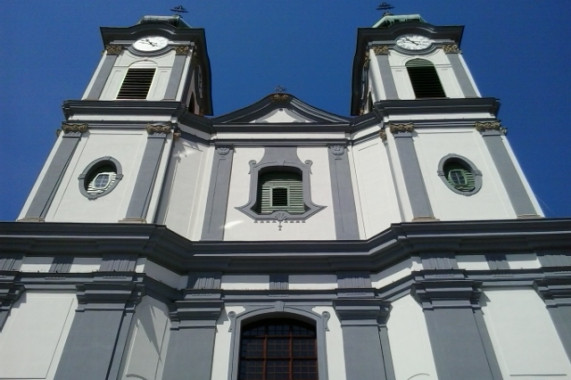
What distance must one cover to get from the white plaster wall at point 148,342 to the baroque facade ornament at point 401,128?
8892 millimetres

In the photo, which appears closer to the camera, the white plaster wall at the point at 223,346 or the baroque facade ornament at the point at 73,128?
the white plaster wall at the point at 223,346

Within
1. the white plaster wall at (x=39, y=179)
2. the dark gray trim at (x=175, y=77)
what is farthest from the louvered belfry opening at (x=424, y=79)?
the white plaster wall at (x=39, y=179)

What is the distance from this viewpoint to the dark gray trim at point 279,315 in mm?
13500

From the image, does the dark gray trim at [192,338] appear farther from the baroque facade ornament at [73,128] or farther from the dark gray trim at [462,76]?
the dark gray trim at [462,76]

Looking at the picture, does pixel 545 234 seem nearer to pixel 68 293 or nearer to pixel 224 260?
pixel 224 260

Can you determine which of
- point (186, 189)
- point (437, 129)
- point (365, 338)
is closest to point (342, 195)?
point (437, 129)

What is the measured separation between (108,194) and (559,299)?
38.0ft

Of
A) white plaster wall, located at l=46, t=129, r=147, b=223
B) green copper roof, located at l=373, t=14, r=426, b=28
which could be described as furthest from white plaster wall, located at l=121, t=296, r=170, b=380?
green copper roof, located at l=373, t=14, r=426, b=28

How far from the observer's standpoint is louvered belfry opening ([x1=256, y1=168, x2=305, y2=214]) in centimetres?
1750

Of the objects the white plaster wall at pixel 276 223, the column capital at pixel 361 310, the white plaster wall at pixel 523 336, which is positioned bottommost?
the white plaster wall at pixel 523 336

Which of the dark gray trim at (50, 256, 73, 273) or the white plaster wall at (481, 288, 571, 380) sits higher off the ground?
the dark gray trim at (50, 256, 73, 273)

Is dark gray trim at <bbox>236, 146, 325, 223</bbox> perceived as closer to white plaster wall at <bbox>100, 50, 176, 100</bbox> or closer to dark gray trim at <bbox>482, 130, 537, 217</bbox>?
white plaster wall at <bbox>100, 50, 176, 100</bbox>

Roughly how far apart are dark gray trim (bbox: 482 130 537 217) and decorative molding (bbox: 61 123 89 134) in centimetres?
1223

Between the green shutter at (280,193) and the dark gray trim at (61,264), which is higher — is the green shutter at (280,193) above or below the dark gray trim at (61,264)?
above
